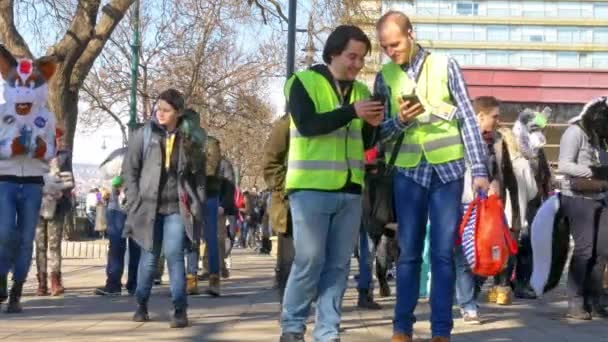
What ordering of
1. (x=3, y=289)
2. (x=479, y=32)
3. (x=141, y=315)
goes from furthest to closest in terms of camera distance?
(x=479, y=32)
(x=3, y=289)
(x=141, y=315)

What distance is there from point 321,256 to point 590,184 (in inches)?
145

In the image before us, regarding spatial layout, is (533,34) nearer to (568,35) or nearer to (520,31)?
(520,31)

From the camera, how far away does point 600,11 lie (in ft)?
357

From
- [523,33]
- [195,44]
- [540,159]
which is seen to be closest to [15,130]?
[540,159]

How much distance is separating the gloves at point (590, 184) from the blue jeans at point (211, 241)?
4224 mm

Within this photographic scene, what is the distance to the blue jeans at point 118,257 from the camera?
1236 centimetres

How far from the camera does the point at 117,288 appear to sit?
1232 cm

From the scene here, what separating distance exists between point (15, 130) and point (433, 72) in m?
4.13

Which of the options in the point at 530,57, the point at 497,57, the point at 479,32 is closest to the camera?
the point at 479,32

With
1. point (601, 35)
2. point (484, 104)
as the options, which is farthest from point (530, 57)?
point (484, 104)

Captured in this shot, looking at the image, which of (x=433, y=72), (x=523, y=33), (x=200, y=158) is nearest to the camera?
(x=433, y=72)

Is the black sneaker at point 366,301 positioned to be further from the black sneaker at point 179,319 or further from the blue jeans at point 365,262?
the black sneaker at point 179,319

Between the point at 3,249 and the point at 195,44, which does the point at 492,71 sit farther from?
the point at 3,249

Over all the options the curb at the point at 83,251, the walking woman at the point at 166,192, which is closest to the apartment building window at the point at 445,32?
the curb at the point at 83,251
